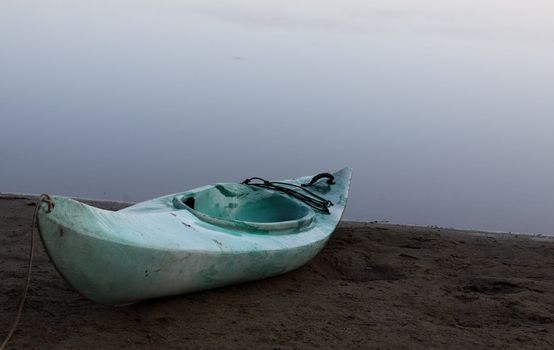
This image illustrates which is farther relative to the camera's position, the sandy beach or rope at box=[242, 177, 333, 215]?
rope at box=[242, 177, 333, 215]

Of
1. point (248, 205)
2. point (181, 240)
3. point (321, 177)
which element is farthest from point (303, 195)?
point (181, 240)

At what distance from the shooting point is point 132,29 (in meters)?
16.2

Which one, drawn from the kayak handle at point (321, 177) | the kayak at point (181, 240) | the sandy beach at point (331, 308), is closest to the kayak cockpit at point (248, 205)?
the kayak at point (181, 240)

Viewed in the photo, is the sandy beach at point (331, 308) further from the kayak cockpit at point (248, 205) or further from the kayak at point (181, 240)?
the kayak cockpit at point (248, 205)

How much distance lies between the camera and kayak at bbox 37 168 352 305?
3.35 metres

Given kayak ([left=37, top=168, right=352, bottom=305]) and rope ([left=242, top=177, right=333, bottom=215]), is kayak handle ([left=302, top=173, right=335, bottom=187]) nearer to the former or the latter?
rope ([left=242, top=177, right=333, bottom=215])

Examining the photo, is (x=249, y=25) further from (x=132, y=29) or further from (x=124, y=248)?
(x=124, y=248)

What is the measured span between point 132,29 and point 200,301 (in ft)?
42.2

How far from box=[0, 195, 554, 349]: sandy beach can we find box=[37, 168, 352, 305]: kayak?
0.14 m

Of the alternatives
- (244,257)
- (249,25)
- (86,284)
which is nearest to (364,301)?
(244,257)

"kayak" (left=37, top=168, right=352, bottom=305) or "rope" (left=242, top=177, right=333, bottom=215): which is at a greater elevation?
"rope" (left=242, top=177, right=333, bottom=215)

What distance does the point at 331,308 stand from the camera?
164 inches

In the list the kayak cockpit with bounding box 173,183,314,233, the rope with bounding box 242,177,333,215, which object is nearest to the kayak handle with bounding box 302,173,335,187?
the rope with bounding box 242,177,333,215

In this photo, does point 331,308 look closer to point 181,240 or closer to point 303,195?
point 181,240
